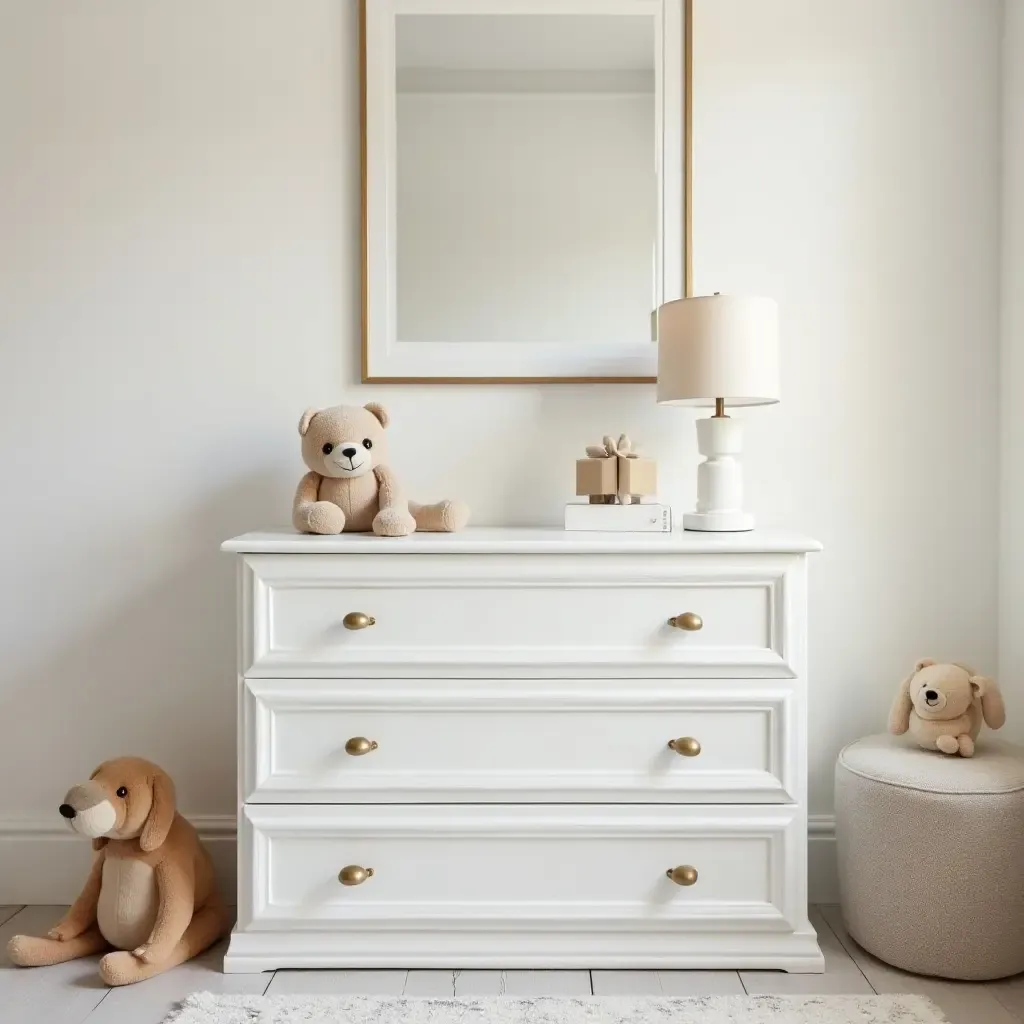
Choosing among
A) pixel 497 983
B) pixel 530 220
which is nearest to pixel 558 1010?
pixel 497 983

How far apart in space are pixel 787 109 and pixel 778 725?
1429mm

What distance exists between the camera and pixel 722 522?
1.97m

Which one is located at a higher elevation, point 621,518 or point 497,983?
point 621,518

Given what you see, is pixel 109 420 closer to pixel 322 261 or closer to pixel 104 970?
pixel 322 261

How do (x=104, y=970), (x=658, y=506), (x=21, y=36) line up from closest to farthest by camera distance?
(x=104, y=970), (x=658, y=506), (x=21, y=36)

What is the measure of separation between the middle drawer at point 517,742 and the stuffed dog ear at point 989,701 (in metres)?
0.43

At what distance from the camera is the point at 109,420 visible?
221 centimetres

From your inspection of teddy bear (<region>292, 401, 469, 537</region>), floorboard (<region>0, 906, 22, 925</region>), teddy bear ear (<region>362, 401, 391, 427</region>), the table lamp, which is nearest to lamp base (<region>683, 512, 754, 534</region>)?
the table lamp

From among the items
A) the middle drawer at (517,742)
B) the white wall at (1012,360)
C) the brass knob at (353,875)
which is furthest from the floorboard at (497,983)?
the white wall at (1012,360)

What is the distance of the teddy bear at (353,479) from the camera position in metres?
1.95

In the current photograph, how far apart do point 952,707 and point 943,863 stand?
1.03 ft

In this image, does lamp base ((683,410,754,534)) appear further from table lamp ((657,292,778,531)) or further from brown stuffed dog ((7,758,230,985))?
brown stuffed dog ((7,758,230,985))

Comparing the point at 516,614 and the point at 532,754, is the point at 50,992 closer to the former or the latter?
the point at 532,754

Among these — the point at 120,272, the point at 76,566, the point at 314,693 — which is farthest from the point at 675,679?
the point at 120,272
